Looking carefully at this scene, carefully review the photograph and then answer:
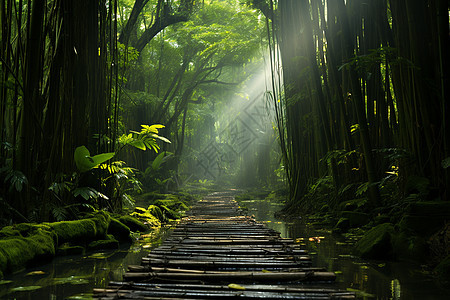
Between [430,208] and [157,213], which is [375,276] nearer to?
[430,208]

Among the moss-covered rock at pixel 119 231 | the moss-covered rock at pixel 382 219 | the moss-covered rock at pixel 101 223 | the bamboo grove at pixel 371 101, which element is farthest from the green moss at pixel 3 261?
the moss-covered rock at pixel 382 219

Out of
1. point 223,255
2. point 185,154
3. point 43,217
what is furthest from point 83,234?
point 185,154

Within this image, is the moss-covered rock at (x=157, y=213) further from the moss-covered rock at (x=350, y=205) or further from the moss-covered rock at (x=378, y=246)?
the moss-covered rock at (x=378, y=246)

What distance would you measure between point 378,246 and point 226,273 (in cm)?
132

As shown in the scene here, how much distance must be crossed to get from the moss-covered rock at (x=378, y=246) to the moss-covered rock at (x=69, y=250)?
7.31 feet

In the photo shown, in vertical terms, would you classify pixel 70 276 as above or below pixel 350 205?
below

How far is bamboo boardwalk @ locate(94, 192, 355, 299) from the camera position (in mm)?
1813

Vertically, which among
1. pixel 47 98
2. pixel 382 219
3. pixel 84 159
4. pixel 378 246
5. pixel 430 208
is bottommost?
pixel 378 246

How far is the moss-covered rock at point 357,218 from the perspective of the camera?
162 inches

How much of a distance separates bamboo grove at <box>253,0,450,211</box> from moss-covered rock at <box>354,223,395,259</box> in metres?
0.40

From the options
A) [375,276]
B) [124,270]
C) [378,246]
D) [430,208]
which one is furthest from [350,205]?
[124,270]

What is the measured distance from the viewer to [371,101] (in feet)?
15.0

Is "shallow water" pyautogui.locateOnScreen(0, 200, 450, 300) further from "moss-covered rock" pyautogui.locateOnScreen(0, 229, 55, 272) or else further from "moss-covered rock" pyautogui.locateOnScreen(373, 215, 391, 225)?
"moss-covered rock" pyautogui.locateOnScreen(373, 215, 391, 225)

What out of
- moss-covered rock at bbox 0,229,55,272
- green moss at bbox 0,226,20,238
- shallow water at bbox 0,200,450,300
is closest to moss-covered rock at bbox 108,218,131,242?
shallow water at bbox 0,200,450,300
